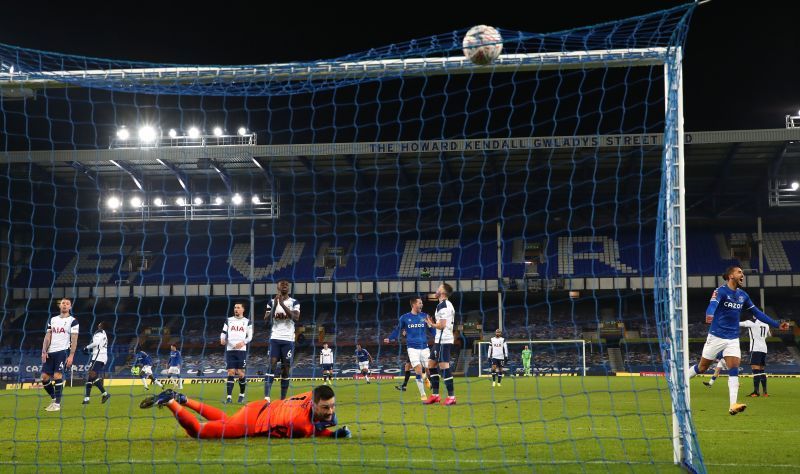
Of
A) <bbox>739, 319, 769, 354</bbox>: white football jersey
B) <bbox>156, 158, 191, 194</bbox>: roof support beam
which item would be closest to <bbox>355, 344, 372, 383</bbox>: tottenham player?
<bbox>156, 158, 191, 194</bbox>: roof support beam

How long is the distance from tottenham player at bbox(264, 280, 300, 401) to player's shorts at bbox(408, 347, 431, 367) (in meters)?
2.94

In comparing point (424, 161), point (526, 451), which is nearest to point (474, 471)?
point (526, 451)

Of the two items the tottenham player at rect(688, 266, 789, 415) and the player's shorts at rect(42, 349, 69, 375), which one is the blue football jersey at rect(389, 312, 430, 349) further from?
the player's shorts at rect(42, 349, 69, 375)

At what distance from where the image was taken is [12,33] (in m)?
29.3

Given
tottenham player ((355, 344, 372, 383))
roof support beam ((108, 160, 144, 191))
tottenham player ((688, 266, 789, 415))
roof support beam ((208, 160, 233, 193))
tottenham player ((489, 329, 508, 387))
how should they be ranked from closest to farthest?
tottenham player ((688, 266, 789, 415)), tottenham player ((489, 329, 508, 387)), tottenham player ((355, 344, 372, 383)), roof support beam ((108, 160, 144, 191)), roof support beam ((208, 160, 233, 193))

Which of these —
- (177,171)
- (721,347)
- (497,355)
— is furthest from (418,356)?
(177,171)

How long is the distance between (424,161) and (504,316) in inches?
363

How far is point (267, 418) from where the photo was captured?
8.09 m

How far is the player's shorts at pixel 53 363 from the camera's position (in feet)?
44.8

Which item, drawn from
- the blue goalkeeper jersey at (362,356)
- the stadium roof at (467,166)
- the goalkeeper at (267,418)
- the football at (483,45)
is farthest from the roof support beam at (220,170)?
the football at (483,45)

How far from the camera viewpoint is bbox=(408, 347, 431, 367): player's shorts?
14913mm

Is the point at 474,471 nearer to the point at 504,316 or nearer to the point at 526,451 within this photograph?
the point at 526,451

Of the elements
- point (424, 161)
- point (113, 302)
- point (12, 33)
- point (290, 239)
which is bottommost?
point (113, 302)

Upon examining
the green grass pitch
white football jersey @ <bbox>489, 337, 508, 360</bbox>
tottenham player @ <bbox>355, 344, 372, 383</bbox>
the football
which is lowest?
tottenham player @ <bbox>355, 344, 372, 383</bbox>
